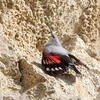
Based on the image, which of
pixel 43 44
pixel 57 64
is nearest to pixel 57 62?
pixel 57 64

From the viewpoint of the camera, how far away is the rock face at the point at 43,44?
1936 mm

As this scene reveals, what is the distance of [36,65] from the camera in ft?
6.95

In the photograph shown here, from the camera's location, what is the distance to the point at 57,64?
2.04 metres

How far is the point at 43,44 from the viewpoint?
2811mm

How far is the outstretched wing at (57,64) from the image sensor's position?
6.69ft

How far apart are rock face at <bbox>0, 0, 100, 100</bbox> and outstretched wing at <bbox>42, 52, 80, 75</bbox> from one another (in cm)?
6

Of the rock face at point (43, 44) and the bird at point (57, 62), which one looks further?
the bird at point (57, 62)

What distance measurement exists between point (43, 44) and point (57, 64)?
797 millimetres

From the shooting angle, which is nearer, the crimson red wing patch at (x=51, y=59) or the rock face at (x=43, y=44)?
the rock face at (x=43, y=44)

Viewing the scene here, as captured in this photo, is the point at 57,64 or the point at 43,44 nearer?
the point at 57,64

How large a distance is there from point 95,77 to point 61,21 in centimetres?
87

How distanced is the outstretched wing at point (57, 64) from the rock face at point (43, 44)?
0.06 meters

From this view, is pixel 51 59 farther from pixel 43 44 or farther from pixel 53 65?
pixel 43 44

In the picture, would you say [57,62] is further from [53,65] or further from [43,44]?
[43,44]
